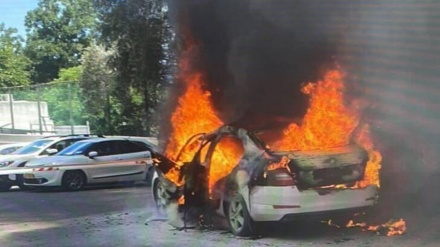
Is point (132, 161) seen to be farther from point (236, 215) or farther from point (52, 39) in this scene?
point (52, 39)

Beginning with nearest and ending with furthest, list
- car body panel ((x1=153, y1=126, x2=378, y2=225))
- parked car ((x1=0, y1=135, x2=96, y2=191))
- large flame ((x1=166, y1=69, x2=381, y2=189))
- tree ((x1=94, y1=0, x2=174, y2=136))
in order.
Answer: car body panel ((x1=153, y1=126, x2=378, y2=225))
large flame ((x1=166, y1=69, x2=381, y2=189))
tree ((x1=94, y1=0, x2=174, y2=136))
parked car ((x1=0, y1=135, x2=96, y2=191))

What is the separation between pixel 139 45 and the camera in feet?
56.4

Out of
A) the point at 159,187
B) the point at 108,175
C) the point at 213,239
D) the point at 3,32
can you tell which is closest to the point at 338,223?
the point at 213,239

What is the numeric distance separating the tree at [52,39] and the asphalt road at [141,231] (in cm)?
4486

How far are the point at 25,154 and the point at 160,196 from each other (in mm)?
9138

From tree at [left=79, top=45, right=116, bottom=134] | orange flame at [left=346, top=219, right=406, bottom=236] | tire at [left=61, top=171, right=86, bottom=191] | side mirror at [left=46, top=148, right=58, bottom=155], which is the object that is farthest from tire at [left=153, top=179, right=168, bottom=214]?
tree at [left=79, top=45, right=116, bottom=134]

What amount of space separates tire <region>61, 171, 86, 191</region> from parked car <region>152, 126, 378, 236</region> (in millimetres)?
8378

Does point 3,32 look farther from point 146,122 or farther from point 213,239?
point 213,239

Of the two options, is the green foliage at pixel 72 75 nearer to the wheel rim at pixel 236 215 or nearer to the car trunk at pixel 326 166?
the wheel rim at pixel 236 215

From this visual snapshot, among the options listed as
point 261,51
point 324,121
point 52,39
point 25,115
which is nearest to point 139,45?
point 261,51

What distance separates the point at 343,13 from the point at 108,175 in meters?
9.16

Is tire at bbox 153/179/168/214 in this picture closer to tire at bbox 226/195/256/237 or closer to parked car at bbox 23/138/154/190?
tire at bbox 226/195/256/237

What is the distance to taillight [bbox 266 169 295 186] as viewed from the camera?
308 inches

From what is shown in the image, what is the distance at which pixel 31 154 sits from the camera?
58.9 ft
